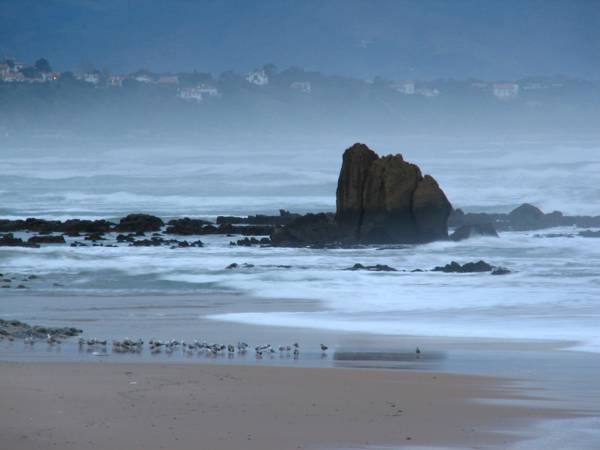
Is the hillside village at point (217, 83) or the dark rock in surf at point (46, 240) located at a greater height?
the hillside village at point (217, 83)

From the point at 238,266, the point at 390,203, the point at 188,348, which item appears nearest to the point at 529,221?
the point at 390,203

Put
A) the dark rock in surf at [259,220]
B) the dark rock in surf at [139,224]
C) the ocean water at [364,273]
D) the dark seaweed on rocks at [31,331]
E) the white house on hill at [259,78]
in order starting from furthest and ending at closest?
the white house on hill at [259,78] < the dark rock in surf at [259,220] < the dark rock in surf at [139,224] < the ocean water at [364,273] < the dark seaweed on rocks at [31,331]

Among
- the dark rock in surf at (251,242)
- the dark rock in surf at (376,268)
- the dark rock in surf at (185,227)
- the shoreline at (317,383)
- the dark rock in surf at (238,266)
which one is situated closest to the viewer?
the shoreline at (317,383)

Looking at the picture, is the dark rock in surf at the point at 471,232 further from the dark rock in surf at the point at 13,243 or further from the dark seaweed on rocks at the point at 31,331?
the dark seaweed on rocks at the point at 31,331

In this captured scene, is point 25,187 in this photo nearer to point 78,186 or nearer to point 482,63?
point 78,186

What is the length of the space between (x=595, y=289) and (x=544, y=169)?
1762 inches

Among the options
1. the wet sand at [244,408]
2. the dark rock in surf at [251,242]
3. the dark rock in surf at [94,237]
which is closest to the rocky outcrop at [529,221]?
the dark rock in surf at [251,242]

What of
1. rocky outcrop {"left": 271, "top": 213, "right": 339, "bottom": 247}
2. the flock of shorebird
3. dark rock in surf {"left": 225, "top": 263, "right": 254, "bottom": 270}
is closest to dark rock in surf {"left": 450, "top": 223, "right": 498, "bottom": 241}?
rocky outcrop {"left": 271, "top": 213, "right": 339, "bottom": 247}

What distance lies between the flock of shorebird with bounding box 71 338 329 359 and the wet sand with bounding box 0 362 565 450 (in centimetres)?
83

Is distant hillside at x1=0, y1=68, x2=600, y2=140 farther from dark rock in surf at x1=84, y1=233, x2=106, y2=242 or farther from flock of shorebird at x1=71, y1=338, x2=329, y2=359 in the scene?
flock of shorebird at x1=71, y1=338, x2=329, y2=359

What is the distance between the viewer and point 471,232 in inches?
1013

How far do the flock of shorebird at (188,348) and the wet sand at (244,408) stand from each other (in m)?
0.83

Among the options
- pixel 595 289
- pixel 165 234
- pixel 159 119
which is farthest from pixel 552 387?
pixel 159 119

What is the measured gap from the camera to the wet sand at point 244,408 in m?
7.38
